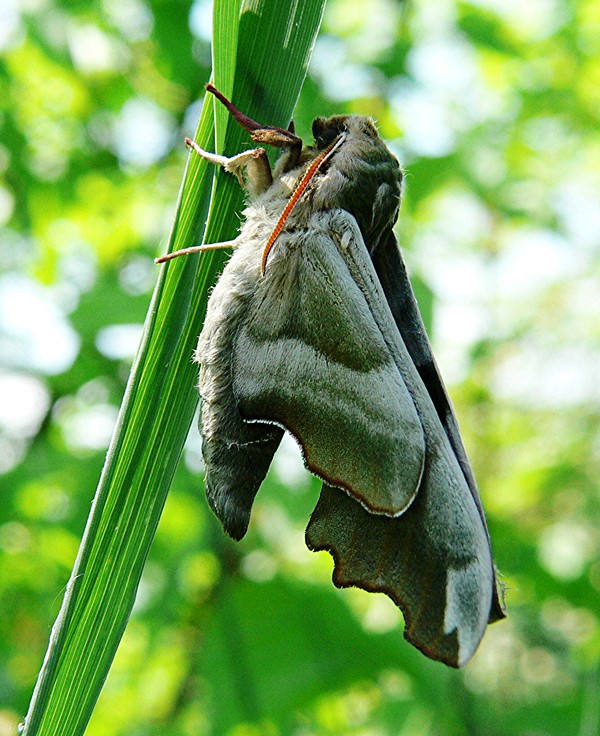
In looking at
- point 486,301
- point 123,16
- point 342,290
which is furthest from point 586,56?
point 342,290

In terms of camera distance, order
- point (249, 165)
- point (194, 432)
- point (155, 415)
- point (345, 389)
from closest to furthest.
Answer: point (155, 415) < point (345, 389) < point (249, 165) < point (194, 432)

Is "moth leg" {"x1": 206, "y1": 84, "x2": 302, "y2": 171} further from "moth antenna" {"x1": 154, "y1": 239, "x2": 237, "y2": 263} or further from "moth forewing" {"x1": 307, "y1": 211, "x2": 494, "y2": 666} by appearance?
"moth forewing" {"x1": 307, "y1": 211, "x2": 494, "y2": 666}

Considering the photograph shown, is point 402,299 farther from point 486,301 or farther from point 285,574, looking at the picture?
point 486,301

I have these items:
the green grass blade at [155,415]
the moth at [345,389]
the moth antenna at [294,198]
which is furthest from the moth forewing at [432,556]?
the moth antenna at [294,198]

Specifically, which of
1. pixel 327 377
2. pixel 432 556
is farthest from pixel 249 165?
pixel 432 556

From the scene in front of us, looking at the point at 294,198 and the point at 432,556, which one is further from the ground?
the point at 294,198

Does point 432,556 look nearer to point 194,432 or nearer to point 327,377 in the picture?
point 327,377

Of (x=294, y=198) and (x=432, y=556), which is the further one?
(x=294, y=198)

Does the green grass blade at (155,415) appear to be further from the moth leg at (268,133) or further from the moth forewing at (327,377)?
the moth forewing at (327,377)
